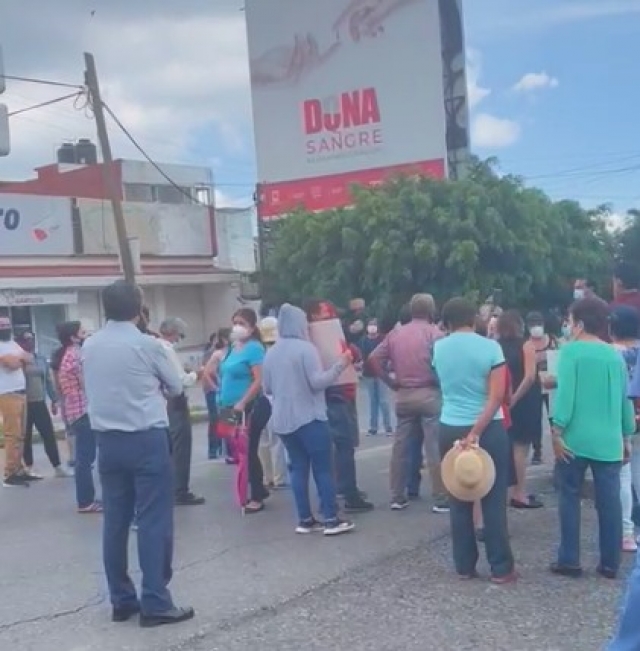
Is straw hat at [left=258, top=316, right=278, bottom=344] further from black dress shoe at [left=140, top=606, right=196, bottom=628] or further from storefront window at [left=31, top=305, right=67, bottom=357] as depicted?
storefront window at [left=31, top=305, right=67, bottom=357]

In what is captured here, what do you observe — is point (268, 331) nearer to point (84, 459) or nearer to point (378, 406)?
point (84, 459)

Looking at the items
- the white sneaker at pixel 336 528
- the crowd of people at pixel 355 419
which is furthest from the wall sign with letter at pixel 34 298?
the white sneaker at pixel 336 528

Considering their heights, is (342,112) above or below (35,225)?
above

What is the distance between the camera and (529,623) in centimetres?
577

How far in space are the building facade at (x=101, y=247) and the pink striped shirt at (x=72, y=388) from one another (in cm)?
2244

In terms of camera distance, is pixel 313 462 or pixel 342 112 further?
pixel 342 112

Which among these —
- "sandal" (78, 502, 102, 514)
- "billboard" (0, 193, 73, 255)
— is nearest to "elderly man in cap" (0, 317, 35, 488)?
"sandal" (78, 502, 102, 514)

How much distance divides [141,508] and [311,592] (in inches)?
45.5

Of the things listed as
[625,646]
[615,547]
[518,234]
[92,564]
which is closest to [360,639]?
[615,547]

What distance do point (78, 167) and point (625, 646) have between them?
1688 inches

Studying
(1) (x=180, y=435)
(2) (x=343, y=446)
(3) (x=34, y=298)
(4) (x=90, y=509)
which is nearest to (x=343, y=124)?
(3) (x=34, y=298)

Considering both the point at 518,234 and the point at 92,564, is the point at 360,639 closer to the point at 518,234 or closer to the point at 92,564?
the point at 92,564

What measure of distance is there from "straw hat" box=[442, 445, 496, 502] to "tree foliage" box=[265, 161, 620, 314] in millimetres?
22175

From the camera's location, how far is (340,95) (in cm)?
4125
